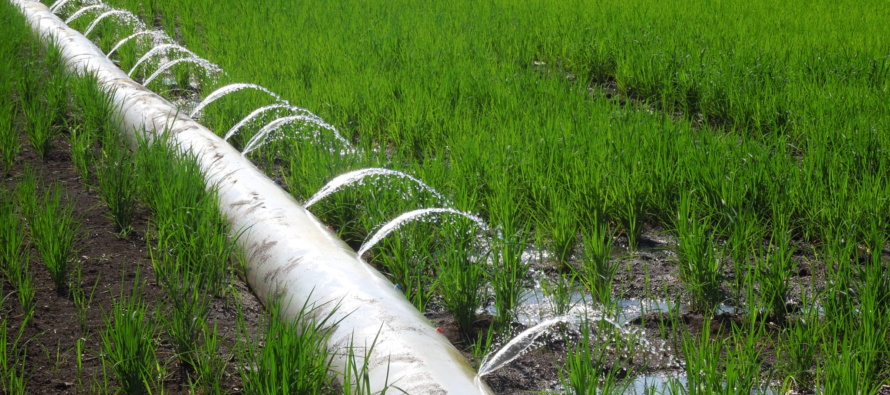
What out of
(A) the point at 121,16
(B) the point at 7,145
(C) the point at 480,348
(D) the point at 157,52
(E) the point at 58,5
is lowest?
(C) the point at 480,348

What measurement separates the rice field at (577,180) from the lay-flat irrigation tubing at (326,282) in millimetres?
135

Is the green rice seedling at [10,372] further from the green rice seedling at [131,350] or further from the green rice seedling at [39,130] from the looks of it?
the green rice seedling at [39,130]

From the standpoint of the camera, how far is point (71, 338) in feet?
6.92

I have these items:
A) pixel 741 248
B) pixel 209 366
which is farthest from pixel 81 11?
pixel 741 248

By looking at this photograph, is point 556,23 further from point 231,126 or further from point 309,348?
point 309,348

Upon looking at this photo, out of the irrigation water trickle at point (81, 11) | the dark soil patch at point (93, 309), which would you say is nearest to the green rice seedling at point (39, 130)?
the dark soil patch at point (93, 309)

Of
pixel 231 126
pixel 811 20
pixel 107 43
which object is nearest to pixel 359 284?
pixel 231 126

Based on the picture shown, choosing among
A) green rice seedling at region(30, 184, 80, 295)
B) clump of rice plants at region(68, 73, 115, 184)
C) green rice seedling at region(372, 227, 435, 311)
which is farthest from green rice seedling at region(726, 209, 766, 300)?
clump of rice plants at region(68, 73, 115, 184)

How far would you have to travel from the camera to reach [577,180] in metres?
2.93

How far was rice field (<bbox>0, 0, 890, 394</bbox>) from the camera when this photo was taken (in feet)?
6.70

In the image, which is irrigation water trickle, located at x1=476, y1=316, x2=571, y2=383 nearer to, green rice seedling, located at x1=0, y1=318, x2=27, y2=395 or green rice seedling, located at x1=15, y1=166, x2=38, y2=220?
green rice seedling, located at x1=0, y1=318, x2=27, y2=395

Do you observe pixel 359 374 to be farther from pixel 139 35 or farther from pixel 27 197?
pixel 139 35

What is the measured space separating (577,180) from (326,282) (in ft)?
3.81

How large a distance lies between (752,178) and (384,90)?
219 cm
